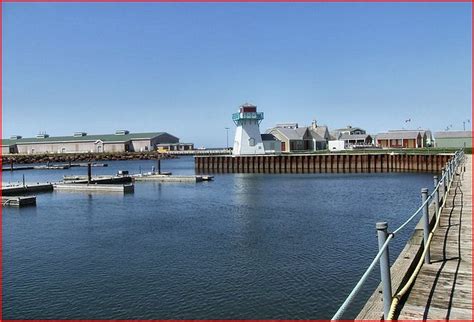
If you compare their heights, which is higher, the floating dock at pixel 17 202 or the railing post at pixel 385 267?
the railing post at pixel 385 267

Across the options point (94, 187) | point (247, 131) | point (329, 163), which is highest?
point (247, 131)

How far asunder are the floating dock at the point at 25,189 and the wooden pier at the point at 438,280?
46.0 metres

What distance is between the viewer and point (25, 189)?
48.0 meters

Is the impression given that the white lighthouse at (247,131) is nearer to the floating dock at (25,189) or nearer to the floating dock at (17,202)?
the floating dock at (25,189)

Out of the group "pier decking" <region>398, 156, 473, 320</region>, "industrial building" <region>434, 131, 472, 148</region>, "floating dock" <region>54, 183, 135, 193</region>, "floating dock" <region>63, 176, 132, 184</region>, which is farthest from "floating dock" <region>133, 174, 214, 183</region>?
"industrial building" <region>434, 131, 472, 148</region>

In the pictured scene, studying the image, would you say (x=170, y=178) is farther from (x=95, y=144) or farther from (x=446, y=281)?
(x=95, y=144)

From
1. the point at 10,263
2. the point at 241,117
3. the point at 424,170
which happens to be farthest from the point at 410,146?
the point at 10,263

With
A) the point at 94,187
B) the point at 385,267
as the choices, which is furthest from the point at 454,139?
the point at 385,267

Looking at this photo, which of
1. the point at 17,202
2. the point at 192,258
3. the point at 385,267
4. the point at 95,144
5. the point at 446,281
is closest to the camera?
the point at 385,267

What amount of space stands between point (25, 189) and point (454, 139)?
86647mm

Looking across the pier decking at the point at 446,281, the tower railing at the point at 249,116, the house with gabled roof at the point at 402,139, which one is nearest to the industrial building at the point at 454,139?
the house with gabled roof at the point at 402,139

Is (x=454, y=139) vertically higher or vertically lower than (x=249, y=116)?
lower

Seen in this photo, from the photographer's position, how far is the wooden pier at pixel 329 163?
67188 millimetres

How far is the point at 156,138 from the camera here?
182125mm
